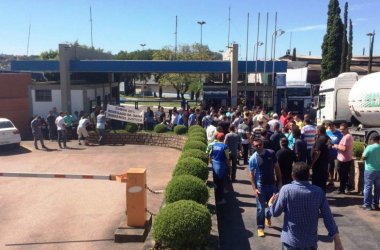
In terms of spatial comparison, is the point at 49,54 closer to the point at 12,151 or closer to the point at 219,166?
the point at 12,151

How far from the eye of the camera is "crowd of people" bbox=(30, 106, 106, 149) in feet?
68.2

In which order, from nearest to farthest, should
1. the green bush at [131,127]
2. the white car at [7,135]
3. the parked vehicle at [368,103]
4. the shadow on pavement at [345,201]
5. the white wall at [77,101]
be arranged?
the shadow on pavement at [345,201] < the parked vehicle at [368,103] < the white car at [7,135] < the green bush at [131,127] < the white wall at [77,101]

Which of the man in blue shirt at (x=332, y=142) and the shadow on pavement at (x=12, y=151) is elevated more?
the man in blue shirt at (x=332, y=142)

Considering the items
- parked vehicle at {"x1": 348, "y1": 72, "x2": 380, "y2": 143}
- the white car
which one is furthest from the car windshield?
parked vehicle at {"x1": 348, "y1": 72, "x2": 380, "y2": 143}

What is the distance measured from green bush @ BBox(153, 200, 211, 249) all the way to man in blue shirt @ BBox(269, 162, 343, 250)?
4.78ft

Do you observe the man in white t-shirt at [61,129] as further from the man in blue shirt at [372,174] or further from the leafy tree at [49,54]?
the leafy tree at [49,54]

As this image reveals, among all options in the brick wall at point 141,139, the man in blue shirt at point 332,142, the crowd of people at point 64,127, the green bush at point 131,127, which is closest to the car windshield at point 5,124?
the crowd of people at point 64,127

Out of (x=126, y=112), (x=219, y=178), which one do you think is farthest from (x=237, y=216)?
(x=126, y=112)

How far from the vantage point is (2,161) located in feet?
57.9

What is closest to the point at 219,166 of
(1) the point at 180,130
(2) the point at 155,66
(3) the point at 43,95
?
(1) the point at 180,130

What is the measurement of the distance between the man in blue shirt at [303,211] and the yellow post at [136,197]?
350 cm

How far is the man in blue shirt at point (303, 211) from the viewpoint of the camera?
15.5 ft

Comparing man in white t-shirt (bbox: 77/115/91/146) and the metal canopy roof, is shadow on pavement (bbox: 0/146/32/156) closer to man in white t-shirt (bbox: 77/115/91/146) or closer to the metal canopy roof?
man in white t-shirt (bbox: 77/115/91/146)

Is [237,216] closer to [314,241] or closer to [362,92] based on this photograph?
[314,241]
